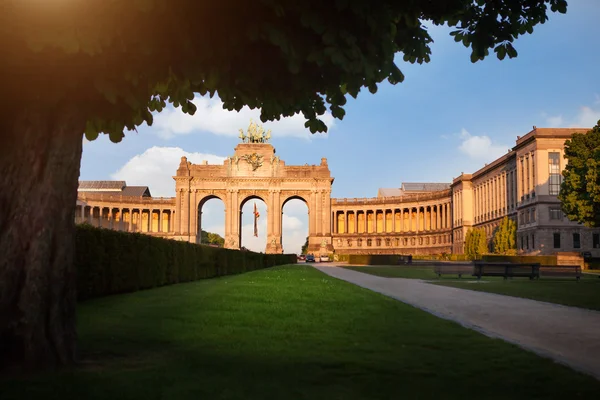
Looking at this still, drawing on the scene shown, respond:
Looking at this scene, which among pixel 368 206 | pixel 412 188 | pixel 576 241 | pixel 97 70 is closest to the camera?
pixel 97 70

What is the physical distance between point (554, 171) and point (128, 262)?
7547 centimetres

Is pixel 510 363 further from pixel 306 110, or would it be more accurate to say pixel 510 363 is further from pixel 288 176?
pixel 288 176

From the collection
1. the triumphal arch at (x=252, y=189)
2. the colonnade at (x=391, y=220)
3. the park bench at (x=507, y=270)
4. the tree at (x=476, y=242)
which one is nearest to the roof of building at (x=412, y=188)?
the colonnade at (x=391, y=220)

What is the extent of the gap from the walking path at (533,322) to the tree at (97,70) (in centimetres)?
470

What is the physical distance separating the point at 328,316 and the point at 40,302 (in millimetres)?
6838

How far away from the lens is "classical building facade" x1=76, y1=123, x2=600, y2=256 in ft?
272

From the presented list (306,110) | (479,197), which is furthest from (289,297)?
(479,197)

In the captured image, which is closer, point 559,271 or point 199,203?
point 559,271

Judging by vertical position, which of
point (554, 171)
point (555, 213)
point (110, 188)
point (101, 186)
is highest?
point (101, 186)

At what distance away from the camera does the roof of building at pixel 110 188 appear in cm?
16175

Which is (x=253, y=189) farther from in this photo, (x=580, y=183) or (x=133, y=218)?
(x=580, y=183)

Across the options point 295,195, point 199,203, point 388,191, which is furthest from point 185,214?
point 388,191

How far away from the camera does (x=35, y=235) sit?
22.7 feet

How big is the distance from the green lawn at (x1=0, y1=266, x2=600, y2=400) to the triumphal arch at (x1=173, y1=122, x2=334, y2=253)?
365 ft
